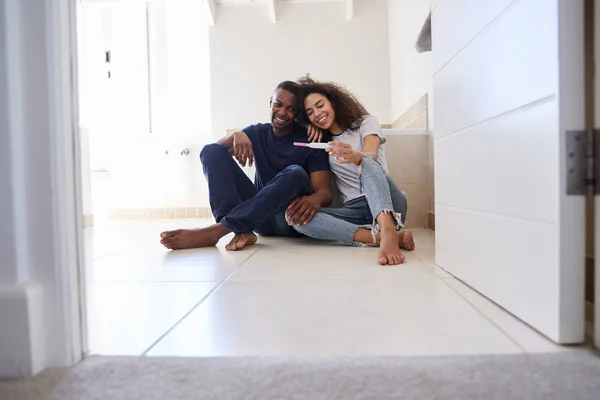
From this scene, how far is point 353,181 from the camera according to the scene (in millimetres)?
1605

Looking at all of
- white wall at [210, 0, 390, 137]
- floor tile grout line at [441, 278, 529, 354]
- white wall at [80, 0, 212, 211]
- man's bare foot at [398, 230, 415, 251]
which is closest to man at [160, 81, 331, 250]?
man's bare foot at [398, 230, 415, 251]

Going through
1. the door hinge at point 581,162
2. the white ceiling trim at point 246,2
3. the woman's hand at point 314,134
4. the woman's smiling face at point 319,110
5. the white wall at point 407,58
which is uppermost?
the white ceiling trim at point 246,2

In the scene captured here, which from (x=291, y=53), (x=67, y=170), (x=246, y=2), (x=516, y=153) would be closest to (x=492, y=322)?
(x=516, y=153)

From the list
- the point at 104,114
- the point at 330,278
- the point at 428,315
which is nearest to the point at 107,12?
the point at 104,114

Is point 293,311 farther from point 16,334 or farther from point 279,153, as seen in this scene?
point 279,153

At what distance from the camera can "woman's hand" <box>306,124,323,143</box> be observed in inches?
62.9

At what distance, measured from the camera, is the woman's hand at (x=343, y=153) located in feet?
4.30

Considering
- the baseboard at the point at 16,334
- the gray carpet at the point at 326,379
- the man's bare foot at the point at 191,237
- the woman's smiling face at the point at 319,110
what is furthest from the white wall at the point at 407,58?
the baseboard at the point at 16,334

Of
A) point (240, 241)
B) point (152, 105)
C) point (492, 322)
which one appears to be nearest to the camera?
point (492, 322)

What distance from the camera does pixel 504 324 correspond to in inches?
24.5

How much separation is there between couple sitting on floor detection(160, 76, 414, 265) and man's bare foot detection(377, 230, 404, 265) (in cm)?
6

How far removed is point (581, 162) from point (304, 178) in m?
1.02

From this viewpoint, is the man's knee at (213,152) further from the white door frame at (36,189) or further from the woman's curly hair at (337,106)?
the white door frame at (36,189)

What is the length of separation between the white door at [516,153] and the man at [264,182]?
62 cm
